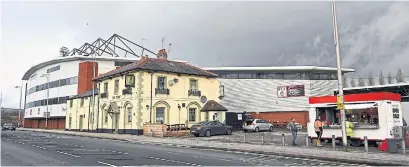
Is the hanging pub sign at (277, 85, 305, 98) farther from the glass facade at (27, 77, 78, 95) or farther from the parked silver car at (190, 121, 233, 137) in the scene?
the glass facade at (27, 77, 78, 95)

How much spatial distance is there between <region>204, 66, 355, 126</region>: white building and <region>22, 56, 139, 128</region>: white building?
2139cm

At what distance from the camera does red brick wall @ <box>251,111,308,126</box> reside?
56.1 meters

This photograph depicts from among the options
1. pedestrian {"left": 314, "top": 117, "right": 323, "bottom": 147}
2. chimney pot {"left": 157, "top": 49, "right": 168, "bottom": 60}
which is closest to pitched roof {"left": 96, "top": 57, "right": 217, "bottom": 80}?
chimney pot {"left": 157, "top": 49, "right": 168, "bottom": 60}

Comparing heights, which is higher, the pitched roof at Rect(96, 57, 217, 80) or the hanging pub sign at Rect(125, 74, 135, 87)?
the pitched roof at Rect(96, 57, 217, 80)

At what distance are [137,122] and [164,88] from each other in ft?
14.7

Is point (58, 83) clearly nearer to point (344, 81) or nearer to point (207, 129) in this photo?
point (207, 129)

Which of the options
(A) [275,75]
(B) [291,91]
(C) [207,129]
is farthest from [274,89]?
(C) [207,129]

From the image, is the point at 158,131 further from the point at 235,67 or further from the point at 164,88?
the point at 235,67

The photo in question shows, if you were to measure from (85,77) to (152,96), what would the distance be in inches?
1246

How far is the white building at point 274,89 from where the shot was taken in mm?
57594

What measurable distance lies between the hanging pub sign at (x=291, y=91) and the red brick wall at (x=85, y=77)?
108 ft

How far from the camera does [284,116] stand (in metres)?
56.9

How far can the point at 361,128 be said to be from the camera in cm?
1906

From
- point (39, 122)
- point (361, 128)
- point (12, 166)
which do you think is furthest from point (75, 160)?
point (39, 122)
